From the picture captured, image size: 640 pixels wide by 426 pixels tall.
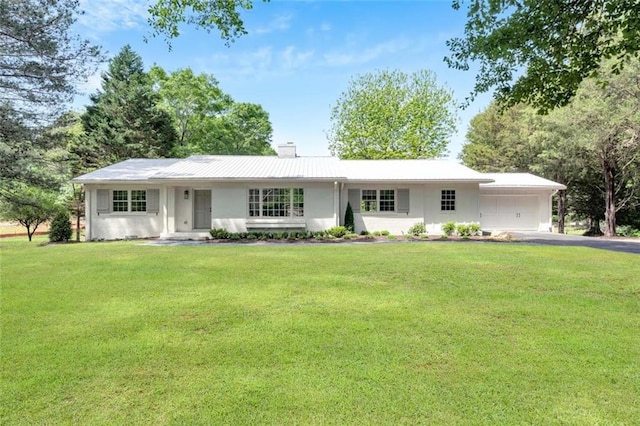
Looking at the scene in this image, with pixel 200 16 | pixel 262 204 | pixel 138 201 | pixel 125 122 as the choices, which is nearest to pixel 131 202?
pixel 138 201

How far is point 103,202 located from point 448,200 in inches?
645

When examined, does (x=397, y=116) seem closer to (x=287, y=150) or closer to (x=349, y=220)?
(x=287, y=150)

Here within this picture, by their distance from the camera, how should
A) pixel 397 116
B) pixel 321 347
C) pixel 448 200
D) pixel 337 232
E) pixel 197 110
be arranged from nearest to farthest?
pixel 321 347 → pixel 337 232 → pixel 448 200 → pixel 197 110 → pixel 397 116

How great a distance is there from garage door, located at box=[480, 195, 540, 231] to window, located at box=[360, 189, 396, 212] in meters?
6.93

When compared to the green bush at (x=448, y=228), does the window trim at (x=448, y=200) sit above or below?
above

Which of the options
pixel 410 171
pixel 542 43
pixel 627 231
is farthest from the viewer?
pixel 627 231

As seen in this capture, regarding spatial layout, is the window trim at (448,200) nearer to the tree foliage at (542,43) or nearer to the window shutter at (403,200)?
the window shutter at (403,200)

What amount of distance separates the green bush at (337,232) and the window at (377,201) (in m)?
2.37

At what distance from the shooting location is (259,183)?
1591 cm

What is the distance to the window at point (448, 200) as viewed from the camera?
17500 millimetres

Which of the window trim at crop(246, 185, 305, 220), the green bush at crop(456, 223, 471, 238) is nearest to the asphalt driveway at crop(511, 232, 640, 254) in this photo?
the green bush at crop(456, 223, 471, 238)

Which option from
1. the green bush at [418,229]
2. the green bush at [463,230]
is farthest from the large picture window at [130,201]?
the green bush at [463,230]

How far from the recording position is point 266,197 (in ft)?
53.0

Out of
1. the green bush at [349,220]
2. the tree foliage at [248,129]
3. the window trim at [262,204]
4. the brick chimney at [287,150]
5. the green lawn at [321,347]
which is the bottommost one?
the green lawn at [321,347]
